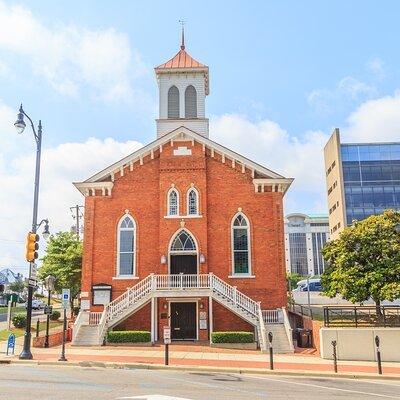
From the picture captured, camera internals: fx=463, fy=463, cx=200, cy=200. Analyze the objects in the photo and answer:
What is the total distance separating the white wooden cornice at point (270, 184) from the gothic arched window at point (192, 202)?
11.7ft

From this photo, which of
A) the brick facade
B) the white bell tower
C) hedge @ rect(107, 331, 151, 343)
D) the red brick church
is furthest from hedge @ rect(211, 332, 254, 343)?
the white bell tower

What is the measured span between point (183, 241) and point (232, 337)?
644 cm

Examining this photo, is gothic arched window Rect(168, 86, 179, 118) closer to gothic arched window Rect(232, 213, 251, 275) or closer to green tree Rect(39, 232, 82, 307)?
gothic arched window Rect(232, 213, 251, 275)

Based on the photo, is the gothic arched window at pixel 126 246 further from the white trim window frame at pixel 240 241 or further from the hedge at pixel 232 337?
Result: the hedge at pixel 232 337

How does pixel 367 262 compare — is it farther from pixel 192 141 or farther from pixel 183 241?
pixel 192 141

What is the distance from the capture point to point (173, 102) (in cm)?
3231

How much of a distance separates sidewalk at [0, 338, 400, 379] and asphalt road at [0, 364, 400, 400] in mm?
1518

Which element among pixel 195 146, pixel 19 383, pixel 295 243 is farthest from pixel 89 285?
pixel 295 243

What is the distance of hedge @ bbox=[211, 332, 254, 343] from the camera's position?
2300 centimetres

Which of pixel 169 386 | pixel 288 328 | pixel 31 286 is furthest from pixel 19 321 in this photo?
pixel 169 386

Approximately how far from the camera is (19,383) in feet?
39.4

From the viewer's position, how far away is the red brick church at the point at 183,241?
82.7 feet

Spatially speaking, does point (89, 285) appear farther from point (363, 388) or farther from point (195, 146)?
point (363, 388)

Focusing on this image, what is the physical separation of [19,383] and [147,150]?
58.8ft
